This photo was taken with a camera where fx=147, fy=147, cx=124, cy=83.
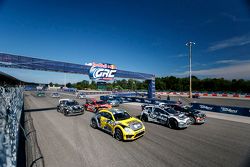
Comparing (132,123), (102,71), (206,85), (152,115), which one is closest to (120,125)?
(132,123)

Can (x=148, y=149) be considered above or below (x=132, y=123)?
below

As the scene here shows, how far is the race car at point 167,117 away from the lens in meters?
10.9

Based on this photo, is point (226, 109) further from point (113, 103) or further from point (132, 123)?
point (113, 103)

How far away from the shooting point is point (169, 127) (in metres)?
11.6

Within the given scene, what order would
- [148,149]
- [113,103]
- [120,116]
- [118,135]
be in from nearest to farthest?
[148,149] → [118,135] → [120,116] → [113,103]

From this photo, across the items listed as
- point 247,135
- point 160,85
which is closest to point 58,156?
point 247,135

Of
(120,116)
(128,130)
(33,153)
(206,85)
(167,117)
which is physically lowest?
(33,153)

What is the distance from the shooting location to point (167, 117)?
11.6 metres

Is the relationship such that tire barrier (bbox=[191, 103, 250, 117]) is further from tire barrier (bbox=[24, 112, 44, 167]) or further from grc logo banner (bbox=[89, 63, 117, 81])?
tire barrier (bbox=[24, 112, 44, 167])

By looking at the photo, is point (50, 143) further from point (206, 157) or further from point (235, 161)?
point (235, 161)

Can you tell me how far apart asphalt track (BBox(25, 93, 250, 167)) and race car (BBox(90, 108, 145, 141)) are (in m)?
0.38

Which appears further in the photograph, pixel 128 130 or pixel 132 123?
pixel 132 123

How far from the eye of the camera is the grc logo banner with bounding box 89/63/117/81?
2742 centimetres

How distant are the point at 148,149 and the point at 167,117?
15.9ft
